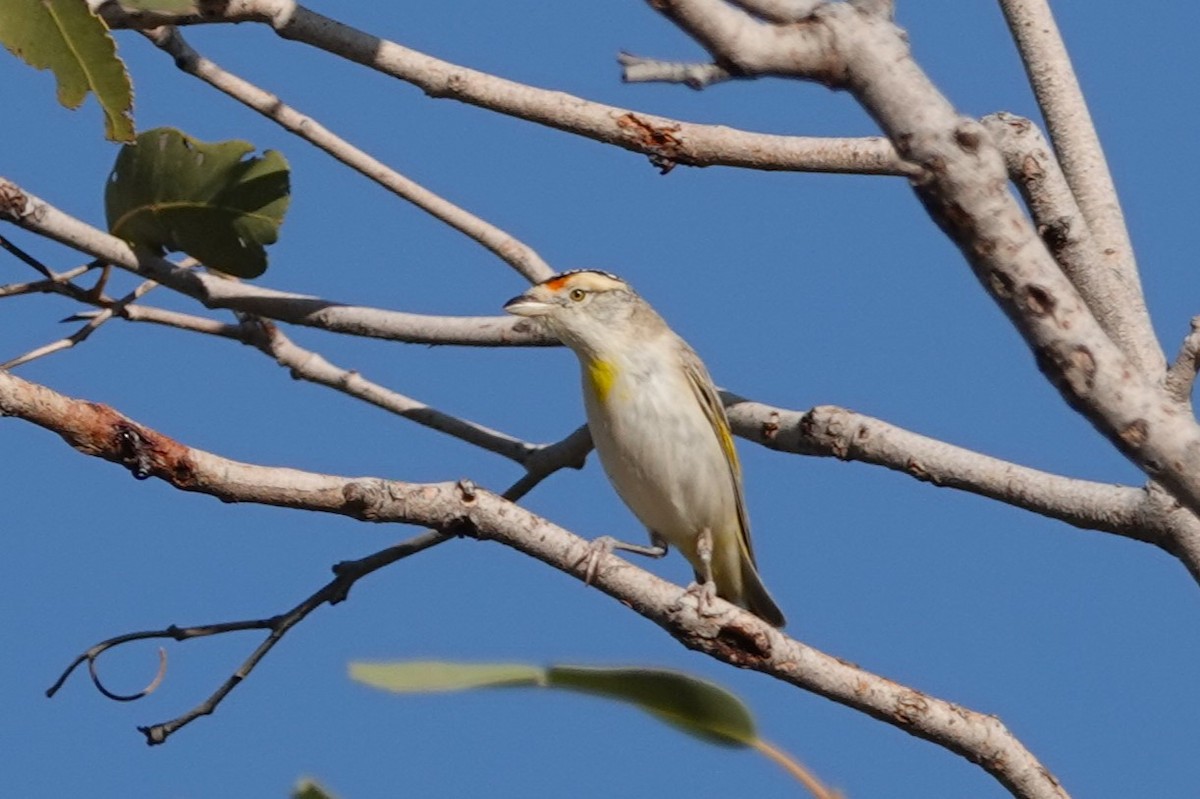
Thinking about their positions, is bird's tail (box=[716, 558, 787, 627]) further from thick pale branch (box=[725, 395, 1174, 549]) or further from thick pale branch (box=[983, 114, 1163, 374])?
thick pale branch (box=[983, 114, 1163, 374])

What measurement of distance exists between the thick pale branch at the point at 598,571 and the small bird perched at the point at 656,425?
2309mm

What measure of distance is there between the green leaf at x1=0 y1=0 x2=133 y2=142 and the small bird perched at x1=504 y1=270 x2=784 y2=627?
5.90 feet

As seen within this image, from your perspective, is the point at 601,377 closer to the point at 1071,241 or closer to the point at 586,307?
the point at 586,307

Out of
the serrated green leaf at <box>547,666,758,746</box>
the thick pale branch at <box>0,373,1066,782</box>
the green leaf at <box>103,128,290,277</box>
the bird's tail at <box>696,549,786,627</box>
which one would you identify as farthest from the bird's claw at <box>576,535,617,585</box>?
the bird's tail at <box>696,549,786,627</box>

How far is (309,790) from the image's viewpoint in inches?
77.7

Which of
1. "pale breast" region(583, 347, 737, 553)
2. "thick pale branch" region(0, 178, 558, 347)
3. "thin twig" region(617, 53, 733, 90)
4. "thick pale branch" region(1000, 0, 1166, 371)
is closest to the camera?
"thin twig" region(617, 53, 733, 90)

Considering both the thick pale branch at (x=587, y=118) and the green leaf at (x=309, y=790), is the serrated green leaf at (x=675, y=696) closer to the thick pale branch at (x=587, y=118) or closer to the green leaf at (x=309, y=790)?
the green leaf at (x=309, y=790)

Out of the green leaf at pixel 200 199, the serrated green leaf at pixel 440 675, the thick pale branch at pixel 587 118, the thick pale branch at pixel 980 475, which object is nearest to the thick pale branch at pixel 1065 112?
the thick pale branch at pixel 587 118

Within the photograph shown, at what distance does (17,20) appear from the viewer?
3.67 metres

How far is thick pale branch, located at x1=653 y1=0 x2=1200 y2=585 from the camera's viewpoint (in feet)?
6.15

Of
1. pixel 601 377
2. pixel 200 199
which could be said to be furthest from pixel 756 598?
pixel 200 199

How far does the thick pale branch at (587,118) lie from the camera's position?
3773 mm

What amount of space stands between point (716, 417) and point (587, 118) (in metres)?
2.06

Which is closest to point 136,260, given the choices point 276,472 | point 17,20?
point 17,20
